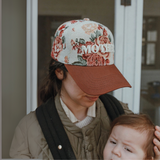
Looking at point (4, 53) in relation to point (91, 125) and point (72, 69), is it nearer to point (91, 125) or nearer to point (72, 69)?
point (72, 69)

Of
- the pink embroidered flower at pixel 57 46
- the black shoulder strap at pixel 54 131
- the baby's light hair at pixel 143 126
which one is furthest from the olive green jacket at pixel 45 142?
the pink embroidered flower at pixel 57 46

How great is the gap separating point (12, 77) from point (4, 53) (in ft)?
0.48

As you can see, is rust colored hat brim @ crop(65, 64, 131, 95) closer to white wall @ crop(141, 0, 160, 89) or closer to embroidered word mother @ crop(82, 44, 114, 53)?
embroidered word mother @ crop(82, 44, 114, 53)

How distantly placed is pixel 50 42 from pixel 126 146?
696 mm

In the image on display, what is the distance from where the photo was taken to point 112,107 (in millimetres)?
1109

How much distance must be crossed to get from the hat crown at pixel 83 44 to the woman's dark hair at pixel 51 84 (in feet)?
0.16

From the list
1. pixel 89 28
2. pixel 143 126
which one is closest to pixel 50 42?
pixel 89 28

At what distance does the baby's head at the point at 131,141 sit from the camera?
0.92 meters

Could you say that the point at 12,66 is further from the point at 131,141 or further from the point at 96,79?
the point at 131,141

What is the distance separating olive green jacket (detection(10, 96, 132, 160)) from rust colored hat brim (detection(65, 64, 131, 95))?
201mm

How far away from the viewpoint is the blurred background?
47.9 inches

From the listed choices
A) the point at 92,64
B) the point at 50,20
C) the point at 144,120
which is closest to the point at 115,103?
the point at 144,120

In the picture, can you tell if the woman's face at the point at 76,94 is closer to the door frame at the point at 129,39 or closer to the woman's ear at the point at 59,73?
the woman's ear at the point at 59,73

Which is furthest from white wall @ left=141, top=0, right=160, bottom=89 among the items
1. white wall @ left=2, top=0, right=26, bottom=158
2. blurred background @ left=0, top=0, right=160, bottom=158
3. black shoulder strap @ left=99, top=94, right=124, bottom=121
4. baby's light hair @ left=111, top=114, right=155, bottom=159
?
white wall @ left=2, top=0, right=26, bottom=158
